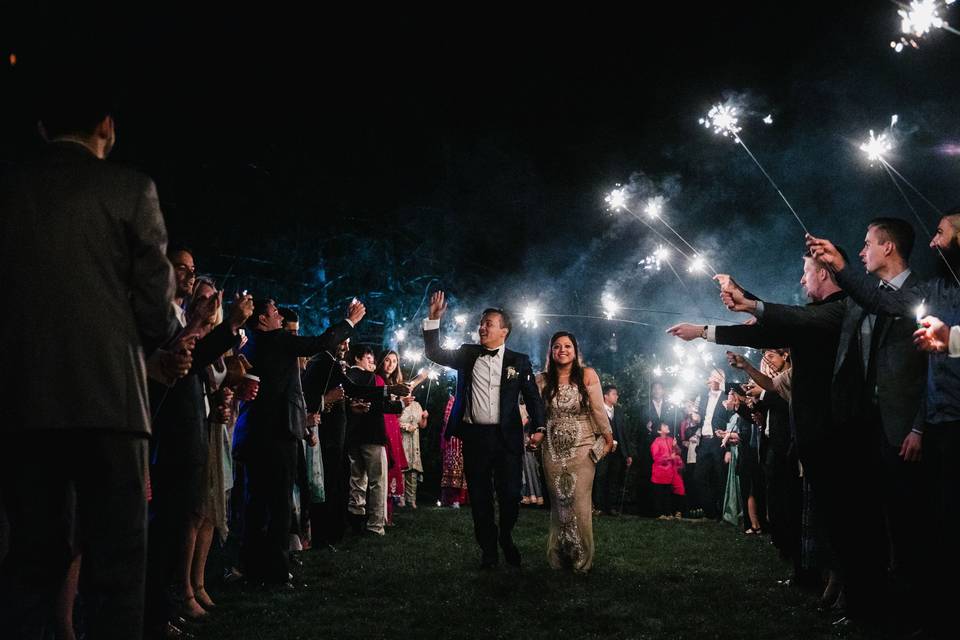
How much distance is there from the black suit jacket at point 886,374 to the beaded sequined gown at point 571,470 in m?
2.86

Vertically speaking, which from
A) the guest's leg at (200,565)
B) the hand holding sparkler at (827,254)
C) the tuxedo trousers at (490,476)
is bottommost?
the guest's leg at (200,565)

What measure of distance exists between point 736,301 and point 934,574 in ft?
7.01

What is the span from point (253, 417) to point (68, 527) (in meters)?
4.07

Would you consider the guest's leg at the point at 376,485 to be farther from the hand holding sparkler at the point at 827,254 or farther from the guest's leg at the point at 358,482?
the hand holding sparkler at the point at 827,254

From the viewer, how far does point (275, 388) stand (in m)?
6.70

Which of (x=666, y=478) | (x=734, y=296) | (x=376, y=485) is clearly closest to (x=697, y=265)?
(x=666, y=478)

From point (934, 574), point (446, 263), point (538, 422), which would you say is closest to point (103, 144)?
point (934, 574)

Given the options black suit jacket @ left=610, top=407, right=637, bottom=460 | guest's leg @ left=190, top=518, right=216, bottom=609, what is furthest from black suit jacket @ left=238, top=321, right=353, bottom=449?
black suit jacket @ left=610, top=407, right=637, bottom=460

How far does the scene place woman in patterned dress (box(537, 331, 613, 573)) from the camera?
7.86 meters

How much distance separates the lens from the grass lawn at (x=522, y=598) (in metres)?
5.19

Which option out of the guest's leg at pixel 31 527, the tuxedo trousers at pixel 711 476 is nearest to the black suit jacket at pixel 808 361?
the guest's leg at pixel 31 527

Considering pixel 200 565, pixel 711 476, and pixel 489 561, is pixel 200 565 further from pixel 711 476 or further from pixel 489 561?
pixel 711 476

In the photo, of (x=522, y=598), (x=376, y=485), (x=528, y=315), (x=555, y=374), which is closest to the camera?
(x=522, y=598)

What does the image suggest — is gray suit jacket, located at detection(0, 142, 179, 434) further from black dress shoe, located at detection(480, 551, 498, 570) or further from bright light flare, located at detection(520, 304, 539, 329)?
bright light flare, located at detection(520, 304, 539, 329)
